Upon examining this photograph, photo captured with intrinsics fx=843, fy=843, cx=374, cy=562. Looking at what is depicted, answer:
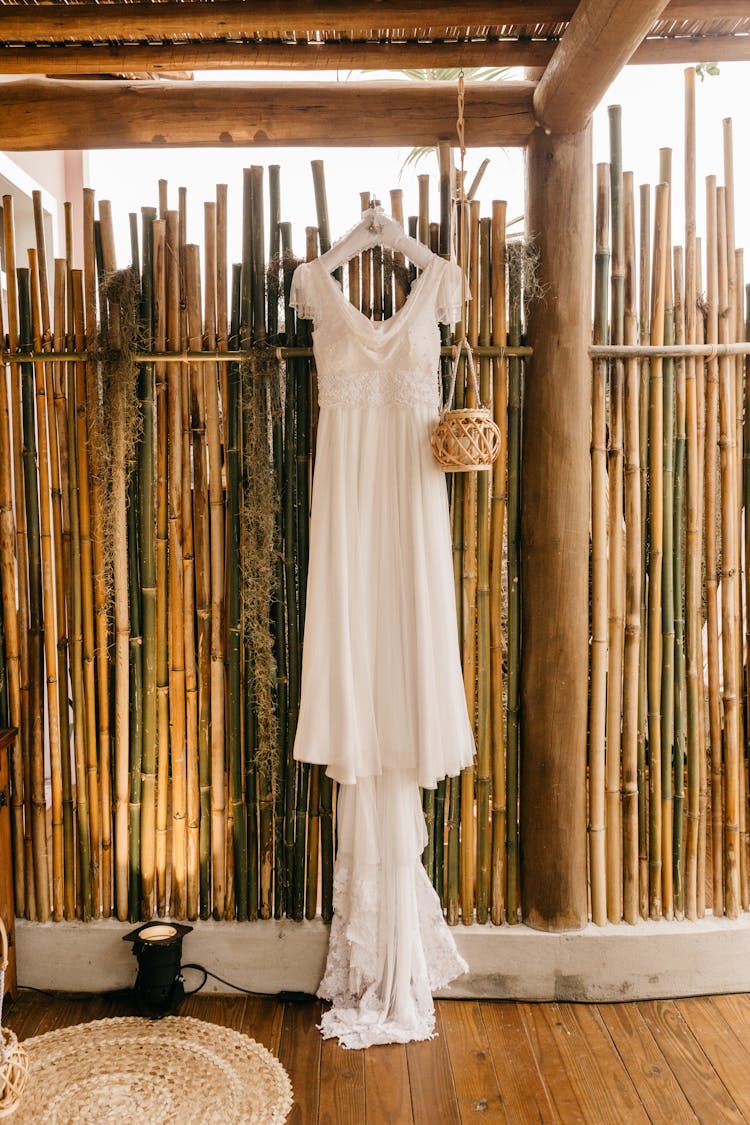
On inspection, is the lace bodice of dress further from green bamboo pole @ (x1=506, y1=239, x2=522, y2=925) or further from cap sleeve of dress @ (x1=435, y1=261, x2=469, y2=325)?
green bamboo pole @ (x1=506, y1=239, x2=522, y2=925)

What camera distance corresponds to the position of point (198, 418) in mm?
2506

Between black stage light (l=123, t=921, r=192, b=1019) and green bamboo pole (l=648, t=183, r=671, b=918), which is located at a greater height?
green bamboo pole (l=648, t=183, r=671, b=918)

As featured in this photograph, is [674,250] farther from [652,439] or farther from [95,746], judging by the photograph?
[95,746]

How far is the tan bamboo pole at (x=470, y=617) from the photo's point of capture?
2.47 m

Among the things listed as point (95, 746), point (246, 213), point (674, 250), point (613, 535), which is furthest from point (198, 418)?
point (674, 250)

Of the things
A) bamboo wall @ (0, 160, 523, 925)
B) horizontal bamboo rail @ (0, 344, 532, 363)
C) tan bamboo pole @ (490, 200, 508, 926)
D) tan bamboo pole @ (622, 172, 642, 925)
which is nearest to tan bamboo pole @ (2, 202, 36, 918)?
bamboo wall @ (0, 160, 523, 925)


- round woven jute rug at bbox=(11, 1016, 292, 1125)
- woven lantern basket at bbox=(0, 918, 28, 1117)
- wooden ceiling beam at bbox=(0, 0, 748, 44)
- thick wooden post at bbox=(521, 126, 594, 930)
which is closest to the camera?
woven lantern basket at bbox=(0, 918, 28, 1117)

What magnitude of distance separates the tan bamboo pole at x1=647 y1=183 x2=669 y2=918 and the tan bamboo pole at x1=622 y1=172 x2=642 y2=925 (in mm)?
45

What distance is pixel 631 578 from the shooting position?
2512mm

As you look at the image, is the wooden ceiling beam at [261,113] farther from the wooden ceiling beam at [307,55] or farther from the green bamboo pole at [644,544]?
the green bamboo pole at [644,544]

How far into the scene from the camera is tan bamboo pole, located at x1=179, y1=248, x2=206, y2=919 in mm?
2492

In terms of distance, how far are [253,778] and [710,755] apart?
1.41 m

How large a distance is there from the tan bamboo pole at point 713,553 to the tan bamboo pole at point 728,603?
2 centimetres

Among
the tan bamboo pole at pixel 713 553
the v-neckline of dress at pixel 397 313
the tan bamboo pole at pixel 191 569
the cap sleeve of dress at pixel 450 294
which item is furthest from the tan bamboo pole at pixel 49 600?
the tan bamboo pole at pixel 713 553
